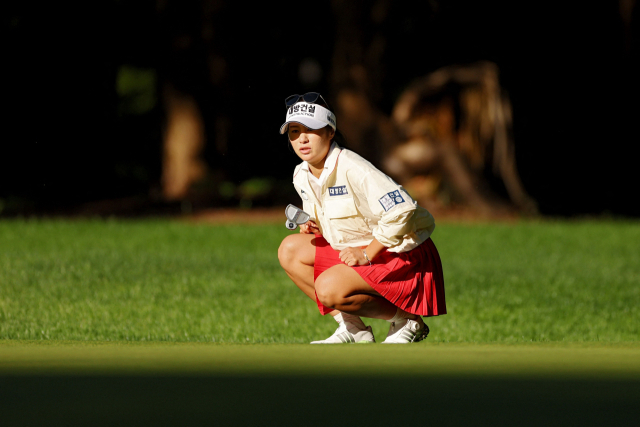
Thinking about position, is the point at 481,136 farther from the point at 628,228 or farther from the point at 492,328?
the point at 492,328

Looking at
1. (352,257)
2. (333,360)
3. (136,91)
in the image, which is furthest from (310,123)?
(136,91)

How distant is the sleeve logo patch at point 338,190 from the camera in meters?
5.47

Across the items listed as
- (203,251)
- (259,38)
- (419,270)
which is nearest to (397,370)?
(419,270)

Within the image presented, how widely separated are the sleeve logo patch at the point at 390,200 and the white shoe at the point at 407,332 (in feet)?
2.88

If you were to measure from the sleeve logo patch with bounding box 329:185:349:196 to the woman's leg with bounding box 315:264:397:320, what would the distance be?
459 mm

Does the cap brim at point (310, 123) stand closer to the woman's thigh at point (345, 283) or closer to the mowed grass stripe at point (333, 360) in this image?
the woman's thigh at point (345, 283)

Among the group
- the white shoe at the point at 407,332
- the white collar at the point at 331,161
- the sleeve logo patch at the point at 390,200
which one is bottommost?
the white shoe at the point at 407,332

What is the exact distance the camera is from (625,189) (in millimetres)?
27312

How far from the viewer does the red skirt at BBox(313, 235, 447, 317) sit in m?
5.51

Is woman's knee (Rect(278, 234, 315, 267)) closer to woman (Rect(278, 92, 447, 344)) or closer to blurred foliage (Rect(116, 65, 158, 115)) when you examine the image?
woman (Rect(278, 92, 447, 344))

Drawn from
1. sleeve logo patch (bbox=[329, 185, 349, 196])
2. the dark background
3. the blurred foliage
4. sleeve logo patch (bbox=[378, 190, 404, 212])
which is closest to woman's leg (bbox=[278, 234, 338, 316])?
sleeve logo patch (bbox=[329, 185, 349, 196])

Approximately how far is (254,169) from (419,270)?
2317 cm

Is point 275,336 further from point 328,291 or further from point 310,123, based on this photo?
point 310,123

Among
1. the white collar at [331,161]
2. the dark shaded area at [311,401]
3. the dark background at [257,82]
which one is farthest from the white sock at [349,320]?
the dark background at [257,82]
